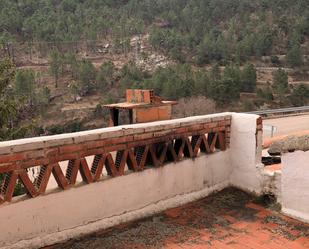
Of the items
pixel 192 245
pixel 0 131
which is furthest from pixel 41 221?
pixel 0 131

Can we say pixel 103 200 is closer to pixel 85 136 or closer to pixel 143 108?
pixel 85 136

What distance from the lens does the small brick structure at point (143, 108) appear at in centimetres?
704

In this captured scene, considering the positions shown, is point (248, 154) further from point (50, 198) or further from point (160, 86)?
point (160, 86)

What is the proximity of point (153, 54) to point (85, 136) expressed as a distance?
61666 mm

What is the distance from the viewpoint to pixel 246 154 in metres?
7.18

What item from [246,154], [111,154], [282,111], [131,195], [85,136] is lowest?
[282,111]

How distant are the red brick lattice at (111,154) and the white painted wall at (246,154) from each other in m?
0.17

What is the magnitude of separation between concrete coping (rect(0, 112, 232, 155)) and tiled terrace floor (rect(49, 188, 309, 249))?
53.1 inches

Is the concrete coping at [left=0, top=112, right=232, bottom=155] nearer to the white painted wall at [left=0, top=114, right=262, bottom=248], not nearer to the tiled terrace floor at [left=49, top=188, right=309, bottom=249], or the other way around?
the white painted wall at [left=0, top=114, right=262, bottom=248]

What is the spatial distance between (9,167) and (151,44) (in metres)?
65.8

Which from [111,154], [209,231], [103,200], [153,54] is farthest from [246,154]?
[153,54]

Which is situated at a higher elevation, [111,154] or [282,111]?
[111,154]

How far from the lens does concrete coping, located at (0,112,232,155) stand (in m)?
4.64

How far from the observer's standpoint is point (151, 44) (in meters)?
68.8
